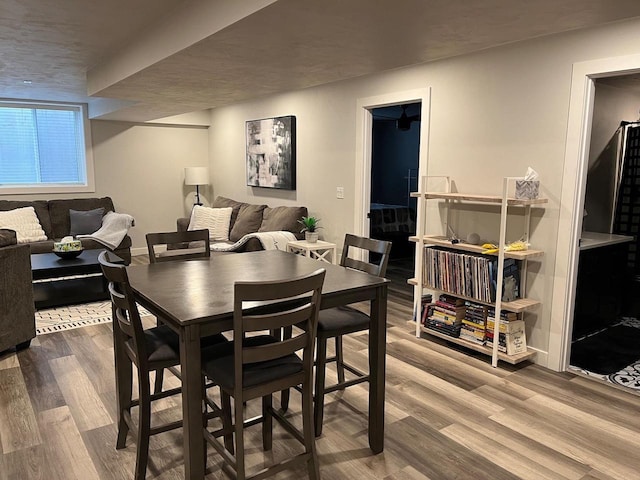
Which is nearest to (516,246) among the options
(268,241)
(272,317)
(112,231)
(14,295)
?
(272,317)

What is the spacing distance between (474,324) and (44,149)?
6.54 meters

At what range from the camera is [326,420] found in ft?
8.76

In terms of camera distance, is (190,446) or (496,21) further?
(496,21)

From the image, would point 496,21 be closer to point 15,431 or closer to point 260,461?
point 260,461

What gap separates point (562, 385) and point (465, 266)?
1.02m

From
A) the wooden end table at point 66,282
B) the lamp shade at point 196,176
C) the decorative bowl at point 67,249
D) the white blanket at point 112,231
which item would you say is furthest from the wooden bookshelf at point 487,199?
the lamp shade at point 196,176

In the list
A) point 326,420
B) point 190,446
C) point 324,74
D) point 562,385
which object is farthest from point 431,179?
point 190,446

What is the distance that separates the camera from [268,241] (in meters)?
5.02

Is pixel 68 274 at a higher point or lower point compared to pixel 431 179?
lower

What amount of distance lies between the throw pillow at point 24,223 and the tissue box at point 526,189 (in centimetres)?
579

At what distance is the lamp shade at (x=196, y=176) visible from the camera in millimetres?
7543

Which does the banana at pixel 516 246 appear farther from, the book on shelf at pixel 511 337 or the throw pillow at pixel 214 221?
the throw pillow at pixel 214 221

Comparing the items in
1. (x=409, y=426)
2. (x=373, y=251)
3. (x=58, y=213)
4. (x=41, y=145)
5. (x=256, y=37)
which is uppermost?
(x=256, y=37)

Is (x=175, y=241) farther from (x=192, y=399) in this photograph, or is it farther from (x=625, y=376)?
(x=625, y=376)
